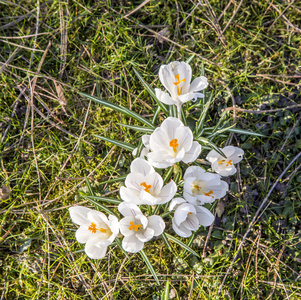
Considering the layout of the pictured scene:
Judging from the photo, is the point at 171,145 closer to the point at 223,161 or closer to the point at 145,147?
the point at 145,147

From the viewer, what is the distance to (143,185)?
180cm

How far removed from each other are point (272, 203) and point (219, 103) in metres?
1.07

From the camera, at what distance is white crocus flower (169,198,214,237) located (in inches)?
71.3

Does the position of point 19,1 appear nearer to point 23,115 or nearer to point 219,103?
point 23,115

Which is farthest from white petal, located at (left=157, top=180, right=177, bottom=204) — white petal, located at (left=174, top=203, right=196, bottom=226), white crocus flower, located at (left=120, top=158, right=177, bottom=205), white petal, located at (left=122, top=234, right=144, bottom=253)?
white petal, located at (left=122, top=234, right=144, bottom=253)

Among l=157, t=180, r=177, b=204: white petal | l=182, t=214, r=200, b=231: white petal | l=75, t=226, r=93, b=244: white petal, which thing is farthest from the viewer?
l=75, t=226, r=93, b=244: white petal

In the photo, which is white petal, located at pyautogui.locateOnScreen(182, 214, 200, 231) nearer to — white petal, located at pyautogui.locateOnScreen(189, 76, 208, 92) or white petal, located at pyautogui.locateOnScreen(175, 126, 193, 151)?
white petal, located at pyautogui.locateOnScreen(175, 126, 193, 151)

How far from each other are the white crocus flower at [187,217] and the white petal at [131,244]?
261 mm

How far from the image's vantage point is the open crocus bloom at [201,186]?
5.96ft

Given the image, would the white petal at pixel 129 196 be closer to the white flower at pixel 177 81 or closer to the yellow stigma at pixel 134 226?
the yellow stigma at pixel 134 226

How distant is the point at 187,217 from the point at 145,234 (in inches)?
12.1

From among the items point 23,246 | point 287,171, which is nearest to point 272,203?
point 287,171

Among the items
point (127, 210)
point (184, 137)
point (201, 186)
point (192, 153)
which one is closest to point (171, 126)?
point (184, 137)

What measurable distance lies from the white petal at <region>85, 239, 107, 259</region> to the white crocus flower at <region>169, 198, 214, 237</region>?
1.72 ft
